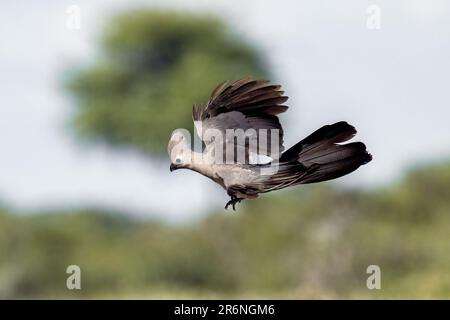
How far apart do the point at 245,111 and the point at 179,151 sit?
0.33 meters

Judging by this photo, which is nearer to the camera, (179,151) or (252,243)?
(179,151)

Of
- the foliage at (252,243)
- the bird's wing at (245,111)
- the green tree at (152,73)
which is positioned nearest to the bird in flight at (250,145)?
the bird's wing at (245,111)

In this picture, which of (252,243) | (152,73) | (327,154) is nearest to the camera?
(327,154)

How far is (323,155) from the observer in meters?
5.50

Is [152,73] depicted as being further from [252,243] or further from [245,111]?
[245,111]

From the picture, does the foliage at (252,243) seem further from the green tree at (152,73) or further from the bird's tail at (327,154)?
the bird's tail at (327,154)

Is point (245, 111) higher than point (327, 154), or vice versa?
point (245, 111)

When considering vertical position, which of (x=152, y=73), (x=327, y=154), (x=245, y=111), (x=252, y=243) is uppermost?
(x=152, y=73)

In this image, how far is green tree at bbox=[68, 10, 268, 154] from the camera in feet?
65.4

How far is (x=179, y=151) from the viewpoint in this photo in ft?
18.3

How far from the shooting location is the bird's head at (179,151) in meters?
5.54

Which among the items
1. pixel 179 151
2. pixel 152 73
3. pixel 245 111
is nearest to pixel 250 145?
pixel 245 111
